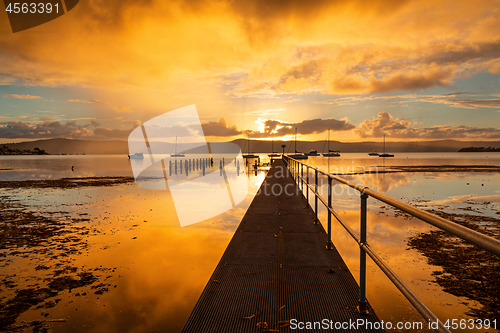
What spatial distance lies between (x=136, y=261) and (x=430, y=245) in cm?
666

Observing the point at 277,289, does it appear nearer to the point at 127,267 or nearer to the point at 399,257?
the point at 127,267

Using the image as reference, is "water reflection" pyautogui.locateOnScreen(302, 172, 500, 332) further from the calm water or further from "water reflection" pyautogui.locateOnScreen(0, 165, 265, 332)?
"water reflection" pyautogui.locateOnScreen(0, 165, 265, 332)

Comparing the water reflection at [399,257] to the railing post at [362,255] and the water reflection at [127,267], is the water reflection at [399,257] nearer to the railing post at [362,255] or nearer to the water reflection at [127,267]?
the railing post at [362,255]

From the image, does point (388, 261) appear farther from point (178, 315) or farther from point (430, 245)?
point (178, 315)

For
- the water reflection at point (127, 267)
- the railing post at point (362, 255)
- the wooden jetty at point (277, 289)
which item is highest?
the railing post at point (362, 255)

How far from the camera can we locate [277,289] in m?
3.03

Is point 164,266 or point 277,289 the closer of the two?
point 277,289

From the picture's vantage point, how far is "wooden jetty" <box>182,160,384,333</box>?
247cm

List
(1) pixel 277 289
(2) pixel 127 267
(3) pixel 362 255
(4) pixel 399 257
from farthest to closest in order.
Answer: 1. (4) pixel 399 257
2. (2) pixel 127 267
3. (1) pixel 277 289
4. (3) pixel 362 255

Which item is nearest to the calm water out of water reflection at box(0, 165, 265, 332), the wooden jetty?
water reflection at box(0, 165, 265, 332)

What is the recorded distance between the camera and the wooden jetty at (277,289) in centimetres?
247

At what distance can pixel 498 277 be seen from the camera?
492cm

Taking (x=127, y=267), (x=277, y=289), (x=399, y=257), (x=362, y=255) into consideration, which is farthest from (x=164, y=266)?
(x=399, y=257)

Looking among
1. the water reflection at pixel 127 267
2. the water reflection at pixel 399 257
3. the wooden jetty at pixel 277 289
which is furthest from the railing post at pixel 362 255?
the water reflection at pixel 127 267
